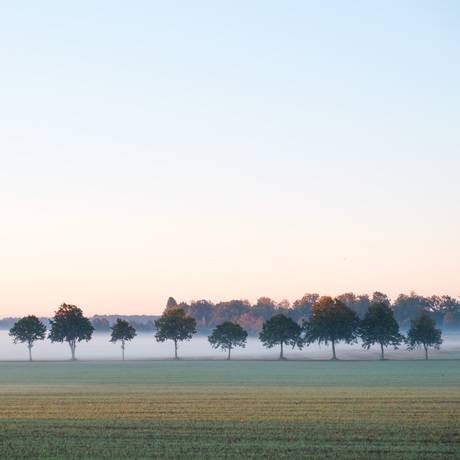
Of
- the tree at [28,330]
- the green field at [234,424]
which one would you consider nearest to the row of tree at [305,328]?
the tree at [28,330]

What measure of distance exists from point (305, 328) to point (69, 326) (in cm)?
5501

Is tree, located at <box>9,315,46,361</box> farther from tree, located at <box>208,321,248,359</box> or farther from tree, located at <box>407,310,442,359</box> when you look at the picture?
tree, located at <box>407,310,442,359</box>

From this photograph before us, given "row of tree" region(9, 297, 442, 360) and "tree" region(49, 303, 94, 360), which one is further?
"tree" region(49, 303, 94, 360)

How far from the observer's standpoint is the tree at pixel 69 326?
14512 cm

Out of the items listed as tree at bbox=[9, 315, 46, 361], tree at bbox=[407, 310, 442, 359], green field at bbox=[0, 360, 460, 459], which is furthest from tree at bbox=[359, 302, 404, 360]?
green field at bbox=[0, 360, 460, 459]

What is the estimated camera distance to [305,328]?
134875 mm

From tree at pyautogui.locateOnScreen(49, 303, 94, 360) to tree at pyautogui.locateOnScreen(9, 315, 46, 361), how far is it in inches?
112

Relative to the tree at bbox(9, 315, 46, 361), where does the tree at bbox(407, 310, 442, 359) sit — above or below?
below

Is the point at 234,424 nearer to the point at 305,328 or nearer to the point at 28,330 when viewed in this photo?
the point at 305,328

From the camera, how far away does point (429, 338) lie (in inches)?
5012

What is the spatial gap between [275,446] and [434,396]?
21038 millimetres

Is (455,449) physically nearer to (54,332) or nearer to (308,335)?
(308,335)

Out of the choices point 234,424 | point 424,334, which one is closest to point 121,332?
point 424,334

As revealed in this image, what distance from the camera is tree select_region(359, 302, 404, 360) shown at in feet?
414
